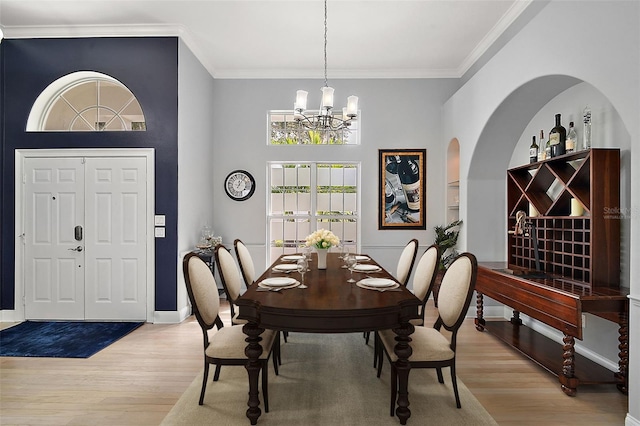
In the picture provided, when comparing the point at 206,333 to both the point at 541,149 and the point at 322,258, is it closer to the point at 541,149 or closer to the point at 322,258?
the point at 322,258

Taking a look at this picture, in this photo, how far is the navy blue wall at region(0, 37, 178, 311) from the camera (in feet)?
13.9

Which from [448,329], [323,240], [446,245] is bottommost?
[448,329]

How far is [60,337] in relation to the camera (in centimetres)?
374

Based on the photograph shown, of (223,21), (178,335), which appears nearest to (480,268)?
(178,335)

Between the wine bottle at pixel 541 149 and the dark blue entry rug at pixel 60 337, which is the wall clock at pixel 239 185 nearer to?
the dark blue entry rug at pixel 60 337

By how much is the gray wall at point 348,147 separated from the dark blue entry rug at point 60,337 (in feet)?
6.64

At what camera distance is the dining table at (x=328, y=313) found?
193 centimetres

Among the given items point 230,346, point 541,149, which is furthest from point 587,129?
point 230,346

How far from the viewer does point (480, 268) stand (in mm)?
3936

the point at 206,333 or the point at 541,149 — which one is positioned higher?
the point at 541,149

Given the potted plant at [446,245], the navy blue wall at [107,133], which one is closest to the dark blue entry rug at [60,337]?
the navy blue wall at [107,133]

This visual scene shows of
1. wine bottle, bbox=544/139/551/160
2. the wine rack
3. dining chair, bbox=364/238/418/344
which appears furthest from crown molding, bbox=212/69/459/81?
dining chair, bbox=364/238/418/344

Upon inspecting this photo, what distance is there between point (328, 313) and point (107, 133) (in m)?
3.73

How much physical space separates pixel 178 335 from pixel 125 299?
94cm
